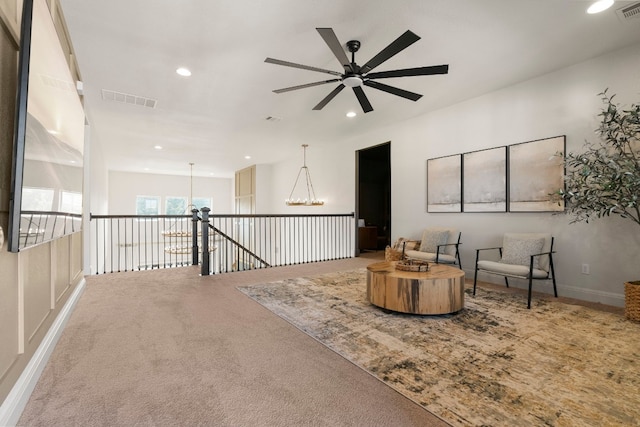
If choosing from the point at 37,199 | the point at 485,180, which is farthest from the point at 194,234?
the point at 485,180

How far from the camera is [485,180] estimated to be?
180 inches

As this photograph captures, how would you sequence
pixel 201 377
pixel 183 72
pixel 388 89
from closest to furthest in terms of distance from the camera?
pixel 201 377 < pixel 388 89 < pixel 183 72

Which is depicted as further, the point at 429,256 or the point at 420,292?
the point at 429,256

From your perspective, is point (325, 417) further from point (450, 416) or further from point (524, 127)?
point (524, 127)

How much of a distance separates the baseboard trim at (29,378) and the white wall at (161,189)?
10.7m

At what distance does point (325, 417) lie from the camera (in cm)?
155

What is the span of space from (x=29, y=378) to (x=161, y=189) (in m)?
12.1

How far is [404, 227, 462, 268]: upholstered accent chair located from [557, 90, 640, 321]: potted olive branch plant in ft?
4.89

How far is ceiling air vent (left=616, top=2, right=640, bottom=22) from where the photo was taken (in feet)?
8.89

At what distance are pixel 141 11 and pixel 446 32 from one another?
114 inches

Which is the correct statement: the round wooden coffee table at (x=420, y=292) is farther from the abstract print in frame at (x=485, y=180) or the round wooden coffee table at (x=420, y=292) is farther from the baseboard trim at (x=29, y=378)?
the baseboard trim at (x=29, y=378)

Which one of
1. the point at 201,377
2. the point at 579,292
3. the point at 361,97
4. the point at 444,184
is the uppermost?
the point at 361,97

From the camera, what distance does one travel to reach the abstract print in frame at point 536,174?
3.80m

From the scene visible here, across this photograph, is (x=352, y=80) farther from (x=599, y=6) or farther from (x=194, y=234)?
(x=194, y=234)
